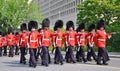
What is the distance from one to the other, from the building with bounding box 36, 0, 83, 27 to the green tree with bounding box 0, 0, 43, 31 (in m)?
14.4

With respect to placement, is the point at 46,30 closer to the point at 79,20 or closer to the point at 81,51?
the point at 81,51

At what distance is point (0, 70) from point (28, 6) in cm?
7701

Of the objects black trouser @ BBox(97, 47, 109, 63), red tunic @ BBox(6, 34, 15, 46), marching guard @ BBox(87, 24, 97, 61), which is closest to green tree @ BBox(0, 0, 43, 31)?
red tunic @ BBox(6, 34, 15, 46)

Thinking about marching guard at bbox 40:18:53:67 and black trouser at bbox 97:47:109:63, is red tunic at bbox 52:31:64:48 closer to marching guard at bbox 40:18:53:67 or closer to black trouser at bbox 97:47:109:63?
marching guard at bbox 40:18:53:67

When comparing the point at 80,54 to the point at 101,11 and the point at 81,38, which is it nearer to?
the point at 81,38

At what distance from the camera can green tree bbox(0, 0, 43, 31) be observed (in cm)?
8881

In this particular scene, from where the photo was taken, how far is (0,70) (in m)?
16.8

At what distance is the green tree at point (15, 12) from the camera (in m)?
88.8

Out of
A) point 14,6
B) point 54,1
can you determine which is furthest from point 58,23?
point 54,1

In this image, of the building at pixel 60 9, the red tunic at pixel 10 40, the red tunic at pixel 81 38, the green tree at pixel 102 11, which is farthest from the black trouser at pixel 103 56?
the building at pixel 60 9

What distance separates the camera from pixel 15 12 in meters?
90.9

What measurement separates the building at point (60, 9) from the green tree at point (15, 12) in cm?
1437

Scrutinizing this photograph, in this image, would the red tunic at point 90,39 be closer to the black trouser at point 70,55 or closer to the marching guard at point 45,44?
the black trouser at point 70,55

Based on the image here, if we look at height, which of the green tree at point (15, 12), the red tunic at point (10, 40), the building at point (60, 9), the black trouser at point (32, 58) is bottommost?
the black trouser at point (32, 58)
